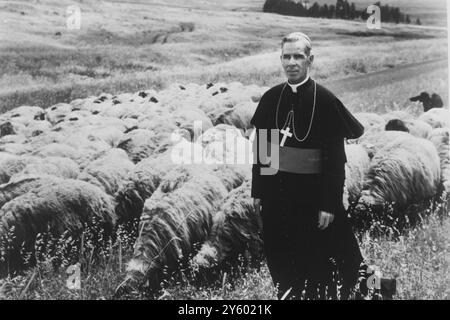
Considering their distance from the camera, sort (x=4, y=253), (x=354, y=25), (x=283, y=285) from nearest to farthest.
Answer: (x=283, y=285)
(x=4, y=253)
(x=354, y=25)

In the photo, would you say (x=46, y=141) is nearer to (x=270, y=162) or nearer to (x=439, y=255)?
(x=270, y=162)

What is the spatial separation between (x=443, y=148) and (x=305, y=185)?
1636mm

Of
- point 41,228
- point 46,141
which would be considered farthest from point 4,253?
point 46,141

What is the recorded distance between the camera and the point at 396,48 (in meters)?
4.93

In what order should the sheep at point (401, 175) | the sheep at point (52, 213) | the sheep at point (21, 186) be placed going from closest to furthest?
1. the sheep at point (52, 213)
2. the sheep at point (21, 186)
3. the sheep at point (401, 175)

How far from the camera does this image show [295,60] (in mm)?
3277

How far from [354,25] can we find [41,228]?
3127 millimetres

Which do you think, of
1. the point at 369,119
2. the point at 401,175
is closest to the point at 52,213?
the point at 401,175

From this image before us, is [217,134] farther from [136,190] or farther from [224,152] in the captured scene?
[136,190]

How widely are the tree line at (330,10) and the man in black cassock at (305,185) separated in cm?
162

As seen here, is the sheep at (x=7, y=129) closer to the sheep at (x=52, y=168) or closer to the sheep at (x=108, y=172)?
the sheep at (x=52, y=168)

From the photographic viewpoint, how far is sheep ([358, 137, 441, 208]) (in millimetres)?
3986

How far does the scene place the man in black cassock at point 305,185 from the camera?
338 cm

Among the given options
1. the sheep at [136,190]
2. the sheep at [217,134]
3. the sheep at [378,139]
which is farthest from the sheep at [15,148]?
the sheep at [378,139]
